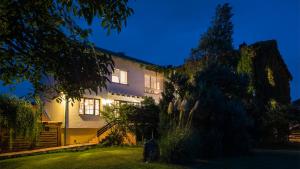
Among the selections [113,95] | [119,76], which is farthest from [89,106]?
[119,76]

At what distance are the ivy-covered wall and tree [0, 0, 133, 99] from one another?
51.2ft

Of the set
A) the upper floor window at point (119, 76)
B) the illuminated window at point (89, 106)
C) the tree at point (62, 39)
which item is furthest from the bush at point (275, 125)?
the tree at point (62, 39)

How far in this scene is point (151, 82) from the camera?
27.8 meters

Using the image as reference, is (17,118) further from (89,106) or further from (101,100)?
(101,100)

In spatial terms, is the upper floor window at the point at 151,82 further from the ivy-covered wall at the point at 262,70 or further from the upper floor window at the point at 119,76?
the ivy-covered wall at the point at 262,70

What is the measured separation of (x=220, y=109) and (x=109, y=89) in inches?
459

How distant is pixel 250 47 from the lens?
2009cm

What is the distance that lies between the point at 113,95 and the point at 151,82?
604cm

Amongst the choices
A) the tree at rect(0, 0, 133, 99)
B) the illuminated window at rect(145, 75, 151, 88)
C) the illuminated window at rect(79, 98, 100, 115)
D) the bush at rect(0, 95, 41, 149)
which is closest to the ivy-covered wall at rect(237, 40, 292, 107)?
the illuminated window at rect(145, 75, 151, 88)

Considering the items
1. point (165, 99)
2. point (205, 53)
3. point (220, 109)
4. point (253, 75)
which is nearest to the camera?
point (220, 109)

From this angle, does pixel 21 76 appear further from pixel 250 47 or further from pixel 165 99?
pixel 250 47

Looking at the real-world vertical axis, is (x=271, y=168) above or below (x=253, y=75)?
below

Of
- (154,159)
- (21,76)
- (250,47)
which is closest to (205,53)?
(250,47)

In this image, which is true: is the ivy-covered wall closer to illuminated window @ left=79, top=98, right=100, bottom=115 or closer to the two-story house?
the two-story house
